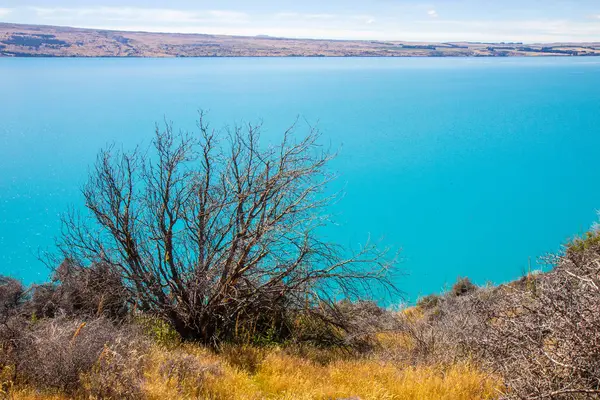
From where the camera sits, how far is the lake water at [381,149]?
23625mm

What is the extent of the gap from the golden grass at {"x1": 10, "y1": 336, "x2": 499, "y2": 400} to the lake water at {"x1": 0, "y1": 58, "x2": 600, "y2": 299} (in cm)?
1347

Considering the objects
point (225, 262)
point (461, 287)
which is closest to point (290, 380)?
point (225, 262)

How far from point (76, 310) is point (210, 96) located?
55894mm

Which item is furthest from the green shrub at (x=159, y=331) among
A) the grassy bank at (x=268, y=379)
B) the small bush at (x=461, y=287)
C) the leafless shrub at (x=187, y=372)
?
the small bush at (x=461, y=287)

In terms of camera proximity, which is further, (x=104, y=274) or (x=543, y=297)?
(x=104, y=274)

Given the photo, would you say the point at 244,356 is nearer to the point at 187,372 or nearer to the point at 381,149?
the point at 187,372

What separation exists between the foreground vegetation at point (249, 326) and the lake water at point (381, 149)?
11924 millimetres

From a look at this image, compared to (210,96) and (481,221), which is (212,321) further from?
(210,96)

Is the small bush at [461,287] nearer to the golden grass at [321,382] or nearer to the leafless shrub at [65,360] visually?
the golden grass at [321,382]

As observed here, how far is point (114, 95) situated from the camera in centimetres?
6222

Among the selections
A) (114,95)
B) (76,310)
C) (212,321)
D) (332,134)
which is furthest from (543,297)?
(114,95)

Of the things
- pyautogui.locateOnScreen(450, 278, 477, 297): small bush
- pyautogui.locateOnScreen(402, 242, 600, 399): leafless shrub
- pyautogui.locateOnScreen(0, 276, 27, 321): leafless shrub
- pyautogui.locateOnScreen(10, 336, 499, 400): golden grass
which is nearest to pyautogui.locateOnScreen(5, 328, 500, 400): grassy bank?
pyautogui.locateOnScreen(10, 336, 499, 400): golden grass

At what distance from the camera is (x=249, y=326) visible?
7.40 meters

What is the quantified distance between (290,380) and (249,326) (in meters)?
2.25
